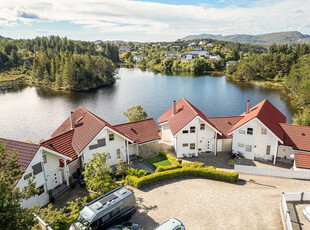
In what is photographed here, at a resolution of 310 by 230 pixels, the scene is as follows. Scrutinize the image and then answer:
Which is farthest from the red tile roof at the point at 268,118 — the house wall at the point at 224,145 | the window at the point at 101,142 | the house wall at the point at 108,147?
the window at the point at 101,142

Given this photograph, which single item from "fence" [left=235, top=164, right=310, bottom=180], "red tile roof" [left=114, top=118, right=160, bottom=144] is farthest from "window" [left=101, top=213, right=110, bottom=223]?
"fence" [left=235, top=164, right=310, bottom=180]

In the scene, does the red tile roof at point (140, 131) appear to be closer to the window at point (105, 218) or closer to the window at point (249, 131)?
the window at point (249, 131)

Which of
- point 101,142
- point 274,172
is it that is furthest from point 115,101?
point 274,172

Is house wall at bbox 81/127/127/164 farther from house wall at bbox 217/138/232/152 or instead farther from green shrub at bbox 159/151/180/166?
house wall at bbox 217/138/232/152

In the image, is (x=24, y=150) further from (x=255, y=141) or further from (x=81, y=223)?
(x=255, y=141)

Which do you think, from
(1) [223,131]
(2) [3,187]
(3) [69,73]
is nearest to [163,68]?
(3) [69,73]
